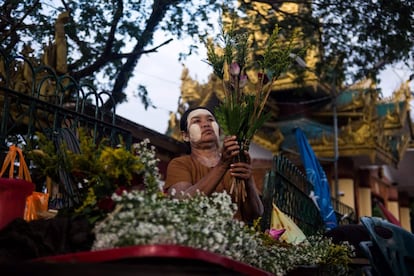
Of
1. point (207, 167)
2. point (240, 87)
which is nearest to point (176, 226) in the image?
point (240, 87)

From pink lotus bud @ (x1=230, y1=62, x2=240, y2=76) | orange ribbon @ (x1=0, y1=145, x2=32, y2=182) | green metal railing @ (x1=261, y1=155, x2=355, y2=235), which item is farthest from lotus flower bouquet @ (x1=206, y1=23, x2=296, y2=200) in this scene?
green metal railing @ (x1=261, y1=155, x2=355, y2=235)

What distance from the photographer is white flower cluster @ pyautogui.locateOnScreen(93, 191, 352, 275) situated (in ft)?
4.77

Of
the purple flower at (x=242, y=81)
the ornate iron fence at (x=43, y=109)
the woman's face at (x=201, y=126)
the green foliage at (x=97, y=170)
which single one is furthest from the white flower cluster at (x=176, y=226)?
the woman's face at (x=201, y=126)

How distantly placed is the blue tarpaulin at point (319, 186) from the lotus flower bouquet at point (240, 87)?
527cm

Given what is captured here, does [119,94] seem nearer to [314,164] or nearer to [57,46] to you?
[57,46]

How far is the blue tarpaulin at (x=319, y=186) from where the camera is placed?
7.78 m

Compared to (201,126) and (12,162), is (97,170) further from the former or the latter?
(201,126)

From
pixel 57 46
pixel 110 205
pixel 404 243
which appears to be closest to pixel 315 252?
pixel 404 243

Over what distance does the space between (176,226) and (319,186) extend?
7.22 metres

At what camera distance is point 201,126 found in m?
3.00

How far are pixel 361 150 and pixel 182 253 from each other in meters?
13.6

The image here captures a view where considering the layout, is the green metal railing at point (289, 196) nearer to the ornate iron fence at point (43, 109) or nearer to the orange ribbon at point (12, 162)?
the ornate iron fence at point (43, 109)

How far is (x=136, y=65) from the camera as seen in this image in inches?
270

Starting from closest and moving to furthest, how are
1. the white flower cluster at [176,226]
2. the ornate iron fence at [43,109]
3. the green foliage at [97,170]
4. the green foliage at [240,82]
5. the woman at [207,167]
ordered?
the white flower cluster at [176,226] < the green foliage at [97,170] < the green foliage at [240,82] < the woman at [207,167] < the ornate iron fence at [43,109]
